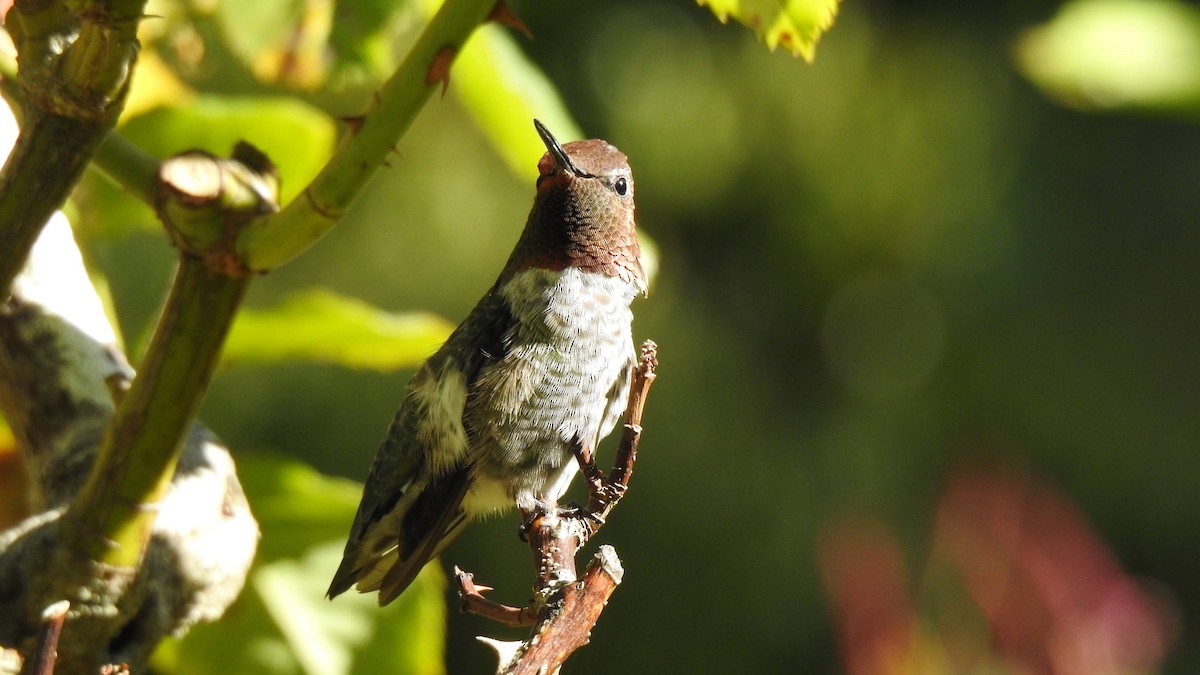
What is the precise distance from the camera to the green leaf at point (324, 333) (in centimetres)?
165

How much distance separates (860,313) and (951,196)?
59cm

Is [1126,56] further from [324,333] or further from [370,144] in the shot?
[324,333]

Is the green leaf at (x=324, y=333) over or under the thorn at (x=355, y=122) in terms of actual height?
under

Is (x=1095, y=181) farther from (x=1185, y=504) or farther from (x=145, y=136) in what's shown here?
(x=145, y=136)

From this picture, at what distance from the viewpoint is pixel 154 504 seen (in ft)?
3.68

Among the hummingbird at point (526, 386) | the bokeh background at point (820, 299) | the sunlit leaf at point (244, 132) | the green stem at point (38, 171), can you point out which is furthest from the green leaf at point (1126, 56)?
the bokeh background at point (820, 299)

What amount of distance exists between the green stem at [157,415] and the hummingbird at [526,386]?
1.67ft

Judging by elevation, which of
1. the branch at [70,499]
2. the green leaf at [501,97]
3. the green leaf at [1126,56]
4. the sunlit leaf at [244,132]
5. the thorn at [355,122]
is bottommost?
the branch at [70,499]

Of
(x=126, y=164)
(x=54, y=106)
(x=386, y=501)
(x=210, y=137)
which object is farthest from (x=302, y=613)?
(x=54, y=106)

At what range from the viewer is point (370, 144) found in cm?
103

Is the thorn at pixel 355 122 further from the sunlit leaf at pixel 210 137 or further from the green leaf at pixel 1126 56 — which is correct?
the green leaf at pixel 1126 56

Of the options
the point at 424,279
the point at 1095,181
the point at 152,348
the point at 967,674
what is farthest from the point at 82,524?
the point at 1095,181

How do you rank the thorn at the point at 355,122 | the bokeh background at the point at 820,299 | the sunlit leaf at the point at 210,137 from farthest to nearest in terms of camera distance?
the bokeh background at the point at 820,299
the sunlit leaf at the point at 210,137
the thorn at the point at 355,122

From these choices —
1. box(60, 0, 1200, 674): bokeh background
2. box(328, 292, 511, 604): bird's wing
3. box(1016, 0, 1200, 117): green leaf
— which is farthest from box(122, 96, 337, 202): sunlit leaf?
box(60, 0, 1200, 674): bokeh background
